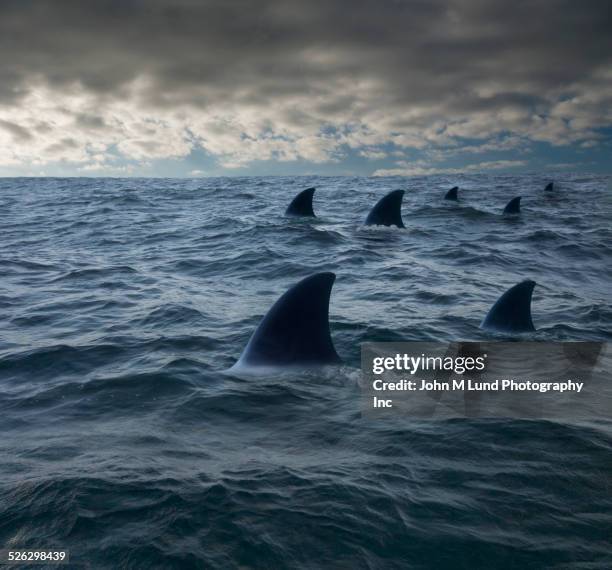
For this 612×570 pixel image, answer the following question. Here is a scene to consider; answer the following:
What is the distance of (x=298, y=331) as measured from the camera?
648 centimetres

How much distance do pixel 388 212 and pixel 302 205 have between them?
4282 millimetres

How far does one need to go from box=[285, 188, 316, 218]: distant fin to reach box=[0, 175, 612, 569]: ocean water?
27.7 ft

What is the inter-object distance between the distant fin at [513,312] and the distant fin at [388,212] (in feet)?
30.9

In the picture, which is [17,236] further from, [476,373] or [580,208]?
[580,208]

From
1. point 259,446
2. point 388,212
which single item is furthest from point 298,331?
point 388,212

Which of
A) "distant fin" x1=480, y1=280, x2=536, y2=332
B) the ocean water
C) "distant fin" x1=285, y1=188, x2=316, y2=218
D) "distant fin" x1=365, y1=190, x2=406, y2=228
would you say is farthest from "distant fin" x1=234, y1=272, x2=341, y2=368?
"distant fin" x1=285, y1=188, x2=316, y2=218

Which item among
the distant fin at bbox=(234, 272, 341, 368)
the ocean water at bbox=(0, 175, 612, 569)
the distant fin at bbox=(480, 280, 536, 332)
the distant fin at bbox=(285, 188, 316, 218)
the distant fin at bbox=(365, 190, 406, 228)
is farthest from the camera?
the distant fin at bbox=(285, 188, 316, 218)

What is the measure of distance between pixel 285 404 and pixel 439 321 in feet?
15.7

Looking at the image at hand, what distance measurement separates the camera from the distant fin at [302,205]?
69.7 ft

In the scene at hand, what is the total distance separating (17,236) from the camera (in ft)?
68.5

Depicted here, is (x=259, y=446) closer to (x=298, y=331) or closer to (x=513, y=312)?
(x=298, y=331)

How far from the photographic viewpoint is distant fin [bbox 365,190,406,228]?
1798 cm

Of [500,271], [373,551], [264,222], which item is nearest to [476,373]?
[373,551]

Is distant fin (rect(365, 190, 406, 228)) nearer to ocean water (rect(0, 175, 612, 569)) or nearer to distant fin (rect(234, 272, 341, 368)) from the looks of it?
ocean water (rect(0, 175, 612, 569))
